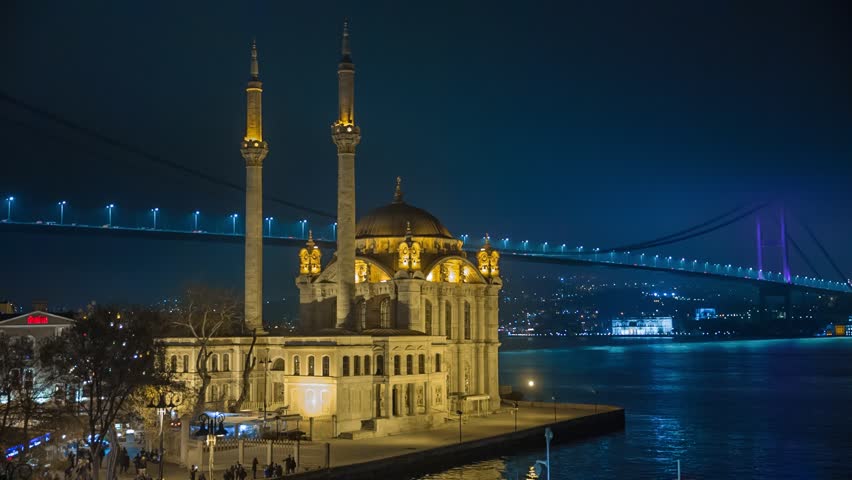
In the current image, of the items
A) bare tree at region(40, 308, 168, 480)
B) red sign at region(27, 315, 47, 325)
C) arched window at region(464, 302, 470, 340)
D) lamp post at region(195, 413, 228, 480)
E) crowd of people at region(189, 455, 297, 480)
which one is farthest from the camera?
arched window at region(464, 302, 470, 340)

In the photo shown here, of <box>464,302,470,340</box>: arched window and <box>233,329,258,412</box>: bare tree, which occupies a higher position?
<box>464,302,470,340</box>: arched window

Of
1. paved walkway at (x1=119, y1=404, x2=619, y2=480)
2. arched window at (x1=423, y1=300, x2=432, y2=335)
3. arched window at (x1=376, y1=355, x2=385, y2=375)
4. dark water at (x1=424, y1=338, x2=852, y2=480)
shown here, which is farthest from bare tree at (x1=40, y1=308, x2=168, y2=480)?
arched window at (x1=423, y1=300, x2=432, y2=335)

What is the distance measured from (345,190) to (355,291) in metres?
5.00

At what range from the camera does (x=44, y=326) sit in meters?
51.8

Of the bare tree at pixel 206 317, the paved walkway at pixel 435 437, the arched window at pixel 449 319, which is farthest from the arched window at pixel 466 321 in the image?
the bare tree at pixel 206 317

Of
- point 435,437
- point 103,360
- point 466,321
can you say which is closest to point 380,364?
point 435,437

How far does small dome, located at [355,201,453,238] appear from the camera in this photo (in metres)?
54.8

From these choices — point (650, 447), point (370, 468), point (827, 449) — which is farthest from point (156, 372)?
point (827, 449)

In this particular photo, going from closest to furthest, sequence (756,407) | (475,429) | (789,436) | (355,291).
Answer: (475,429)
(355,291)
(789,436)
(756,407)

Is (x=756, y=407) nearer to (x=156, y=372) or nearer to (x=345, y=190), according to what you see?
(x=345, y=190)

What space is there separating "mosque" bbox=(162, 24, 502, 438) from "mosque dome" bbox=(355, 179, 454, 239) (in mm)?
60

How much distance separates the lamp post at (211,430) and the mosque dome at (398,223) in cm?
1592

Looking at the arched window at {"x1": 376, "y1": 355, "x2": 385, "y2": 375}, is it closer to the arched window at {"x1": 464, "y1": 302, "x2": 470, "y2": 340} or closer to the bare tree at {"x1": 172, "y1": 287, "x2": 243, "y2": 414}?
the bare tree at {"x1": 172, "y1": 287, "x2": 243, "y2": 414}

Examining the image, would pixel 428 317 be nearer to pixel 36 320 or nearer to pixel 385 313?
pixel 385 313
